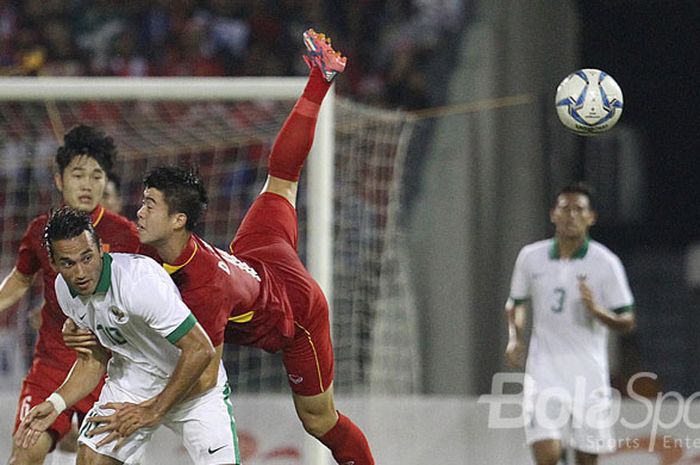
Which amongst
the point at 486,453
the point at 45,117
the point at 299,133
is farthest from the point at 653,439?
the point at 45,117

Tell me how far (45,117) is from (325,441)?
4881 millimetres

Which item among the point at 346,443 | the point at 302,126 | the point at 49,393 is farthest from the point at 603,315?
the point at 49,393

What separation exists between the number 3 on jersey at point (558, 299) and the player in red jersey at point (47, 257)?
8.81ft

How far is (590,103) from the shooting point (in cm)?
580

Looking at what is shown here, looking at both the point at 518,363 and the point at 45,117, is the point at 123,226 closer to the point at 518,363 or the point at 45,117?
the point at 518,363

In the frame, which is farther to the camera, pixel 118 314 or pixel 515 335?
pixel 515 335

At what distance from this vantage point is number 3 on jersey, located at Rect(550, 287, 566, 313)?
281 inches

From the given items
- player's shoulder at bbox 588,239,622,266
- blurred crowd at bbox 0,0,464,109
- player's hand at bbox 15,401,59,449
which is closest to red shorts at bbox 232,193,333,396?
player's hand at bbox 15,401,59,449

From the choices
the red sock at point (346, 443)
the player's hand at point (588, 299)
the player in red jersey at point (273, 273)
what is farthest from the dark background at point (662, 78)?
the red sock at point (346, 443)

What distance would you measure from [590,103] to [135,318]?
7.76 ft

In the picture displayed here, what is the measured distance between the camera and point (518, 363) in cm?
689

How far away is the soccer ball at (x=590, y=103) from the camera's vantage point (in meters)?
5.80

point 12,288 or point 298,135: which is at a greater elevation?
point 298,135

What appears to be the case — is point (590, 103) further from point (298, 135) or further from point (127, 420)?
point (127, 420)
